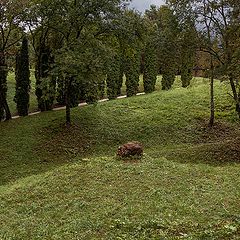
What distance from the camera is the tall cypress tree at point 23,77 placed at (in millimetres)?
25125

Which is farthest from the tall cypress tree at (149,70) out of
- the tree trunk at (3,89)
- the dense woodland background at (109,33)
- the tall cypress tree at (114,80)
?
the tree trunk at (3,89)

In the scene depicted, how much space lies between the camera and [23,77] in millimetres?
25281

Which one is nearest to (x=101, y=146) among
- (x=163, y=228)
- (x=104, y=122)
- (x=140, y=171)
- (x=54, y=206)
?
(x=104, y=122)

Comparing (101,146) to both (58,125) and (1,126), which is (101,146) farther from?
(1,126)

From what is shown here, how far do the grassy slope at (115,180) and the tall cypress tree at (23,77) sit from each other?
7.72ft

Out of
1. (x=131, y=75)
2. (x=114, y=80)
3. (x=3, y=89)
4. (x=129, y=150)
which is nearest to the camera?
(x=129, y=150)

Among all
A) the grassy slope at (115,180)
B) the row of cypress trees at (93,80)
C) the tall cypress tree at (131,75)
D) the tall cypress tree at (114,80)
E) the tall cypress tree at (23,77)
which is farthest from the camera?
the tall cypress tree at (131,75)

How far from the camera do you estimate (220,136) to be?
71.2 ft

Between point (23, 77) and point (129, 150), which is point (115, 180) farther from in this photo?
point (23, 77)

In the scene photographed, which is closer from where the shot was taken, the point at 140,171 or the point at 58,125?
the point at 140,171

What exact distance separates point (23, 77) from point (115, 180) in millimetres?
15455

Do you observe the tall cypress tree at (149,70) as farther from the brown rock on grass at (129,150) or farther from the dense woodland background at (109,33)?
the brown rock on grass at (129,150)

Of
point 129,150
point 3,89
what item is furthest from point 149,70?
point 129,150

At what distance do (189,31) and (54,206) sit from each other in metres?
12.3
